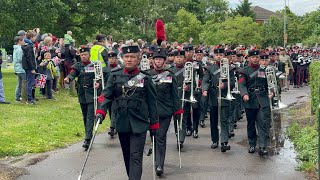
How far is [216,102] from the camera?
12070 millimetres

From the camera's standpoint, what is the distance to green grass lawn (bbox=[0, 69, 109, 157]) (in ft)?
38.5

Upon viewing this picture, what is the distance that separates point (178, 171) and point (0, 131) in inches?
185

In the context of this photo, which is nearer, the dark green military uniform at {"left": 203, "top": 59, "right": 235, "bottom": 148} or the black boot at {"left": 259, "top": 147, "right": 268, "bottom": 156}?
the black boot at {"left": 259, "top": 147, "right": 268, "bottom": 156}

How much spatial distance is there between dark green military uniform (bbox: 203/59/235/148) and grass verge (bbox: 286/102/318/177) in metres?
1.51

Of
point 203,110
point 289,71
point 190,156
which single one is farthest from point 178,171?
point 289,71

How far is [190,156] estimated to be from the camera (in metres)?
11.2

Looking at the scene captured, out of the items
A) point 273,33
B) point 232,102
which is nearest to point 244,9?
point 273,33

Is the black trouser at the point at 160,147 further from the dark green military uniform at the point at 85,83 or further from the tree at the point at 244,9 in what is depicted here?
the tree at the point at 244,9

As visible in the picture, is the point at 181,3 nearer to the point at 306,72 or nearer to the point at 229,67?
the point at 306,72

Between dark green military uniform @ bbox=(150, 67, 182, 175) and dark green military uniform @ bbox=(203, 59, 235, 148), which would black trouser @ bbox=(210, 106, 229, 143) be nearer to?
dark green military uniform @ bbox=(203, 59, 235, 148)

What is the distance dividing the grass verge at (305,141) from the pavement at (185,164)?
18 cm

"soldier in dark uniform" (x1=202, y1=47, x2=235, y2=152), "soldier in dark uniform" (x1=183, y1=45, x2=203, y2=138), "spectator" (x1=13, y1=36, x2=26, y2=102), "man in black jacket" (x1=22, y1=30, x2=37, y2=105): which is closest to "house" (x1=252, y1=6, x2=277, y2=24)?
"man in black jacket" (x1=22, y1=30, x2=37, y2=105)

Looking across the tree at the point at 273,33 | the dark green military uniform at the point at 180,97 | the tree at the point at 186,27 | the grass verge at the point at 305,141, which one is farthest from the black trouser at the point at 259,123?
the tree at the point at 273,33

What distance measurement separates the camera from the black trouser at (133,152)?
7.64 meters
